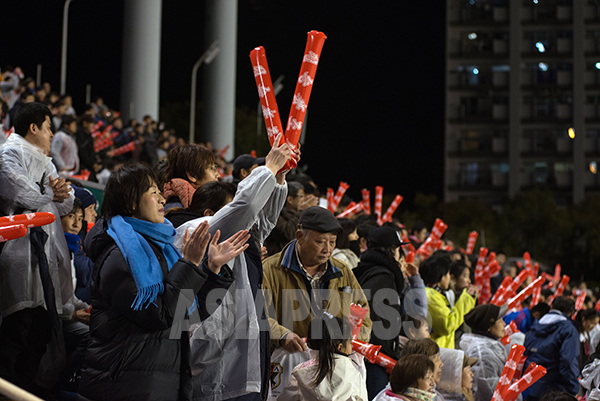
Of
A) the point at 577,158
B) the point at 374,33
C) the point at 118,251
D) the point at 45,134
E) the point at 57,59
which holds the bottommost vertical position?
the point at 118,251

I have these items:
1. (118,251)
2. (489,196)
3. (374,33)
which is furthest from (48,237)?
(374,33)

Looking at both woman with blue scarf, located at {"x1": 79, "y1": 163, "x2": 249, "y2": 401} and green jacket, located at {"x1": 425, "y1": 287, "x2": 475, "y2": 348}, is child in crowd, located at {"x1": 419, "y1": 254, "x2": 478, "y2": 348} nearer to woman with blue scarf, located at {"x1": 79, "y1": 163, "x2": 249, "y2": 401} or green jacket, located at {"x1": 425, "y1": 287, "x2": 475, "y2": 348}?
green jacket, located at {"x1": 425, "y1": 287, "x2": 475, "y2": 348}

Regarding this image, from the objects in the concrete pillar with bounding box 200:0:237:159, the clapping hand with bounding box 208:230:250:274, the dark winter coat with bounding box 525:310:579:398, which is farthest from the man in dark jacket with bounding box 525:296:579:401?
the concrete pillar with bounding box 200:0:237:159

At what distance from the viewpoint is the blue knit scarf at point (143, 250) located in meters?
3.38

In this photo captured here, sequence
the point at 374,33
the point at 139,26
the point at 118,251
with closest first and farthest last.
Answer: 1. the point at 118,251
2. the point at 139,26
3. the point at 374,33

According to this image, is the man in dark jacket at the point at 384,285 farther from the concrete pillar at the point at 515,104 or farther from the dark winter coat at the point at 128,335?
the concrete pillar at the point at 515,104

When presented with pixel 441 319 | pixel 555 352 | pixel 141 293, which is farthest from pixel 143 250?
pixel 555 352

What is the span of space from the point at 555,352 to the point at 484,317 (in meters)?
1.86

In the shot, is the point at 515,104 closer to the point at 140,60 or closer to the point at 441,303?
the point at 140,60

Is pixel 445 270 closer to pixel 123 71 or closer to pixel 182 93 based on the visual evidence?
pixel 123 71

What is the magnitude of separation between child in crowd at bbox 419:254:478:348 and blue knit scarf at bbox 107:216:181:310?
12.9ft

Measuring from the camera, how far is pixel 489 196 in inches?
2184

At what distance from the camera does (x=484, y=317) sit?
6.96m

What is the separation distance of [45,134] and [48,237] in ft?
2.41
